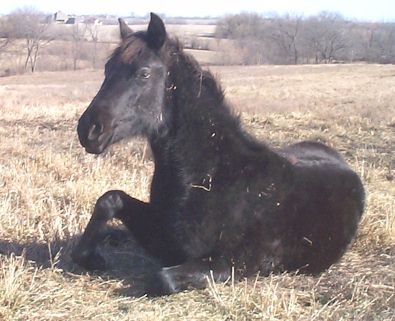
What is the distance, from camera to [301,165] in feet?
17.5

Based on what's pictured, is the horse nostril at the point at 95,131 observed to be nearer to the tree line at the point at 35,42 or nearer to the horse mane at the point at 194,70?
the horse mane at the point at 194,70

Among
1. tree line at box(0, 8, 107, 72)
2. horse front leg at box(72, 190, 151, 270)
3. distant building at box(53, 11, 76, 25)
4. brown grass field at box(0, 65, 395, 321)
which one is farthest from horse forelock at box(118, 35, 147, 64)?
distant building at box(53, 11, 76, 25)

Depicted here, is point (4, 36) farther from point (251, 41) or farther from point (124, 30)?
point (124, 30)

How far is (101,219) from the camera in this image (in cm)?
479

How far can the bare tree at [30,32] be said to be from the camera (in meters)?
77.5

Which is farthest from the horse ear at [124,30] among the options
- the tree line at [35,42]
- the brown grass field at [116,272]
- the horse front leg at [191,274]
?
the tree line at [35,42]

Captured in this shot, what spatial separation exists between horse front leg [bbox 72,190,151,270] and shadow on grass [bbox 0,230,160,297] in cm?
10

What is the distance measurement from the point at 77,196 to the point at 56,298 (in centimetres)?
249

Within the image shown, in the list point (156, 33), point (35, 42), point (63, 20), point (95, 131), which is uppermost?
point (63, 20)

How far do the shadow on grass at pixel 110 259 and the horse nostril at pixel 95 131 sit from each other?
1.00 meters

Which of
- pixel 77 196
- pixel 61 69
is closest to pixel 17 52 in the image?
pixel 61 69

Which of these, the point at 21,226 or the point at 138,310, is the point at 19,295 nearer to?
the point at 138,310

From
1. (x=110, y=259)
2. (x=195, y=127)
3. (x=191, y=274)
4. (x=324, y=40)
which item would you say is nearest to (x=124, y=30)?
(x=195, y=127)

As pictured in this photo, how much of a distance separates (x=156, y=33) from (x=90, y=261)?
178 centimetres
